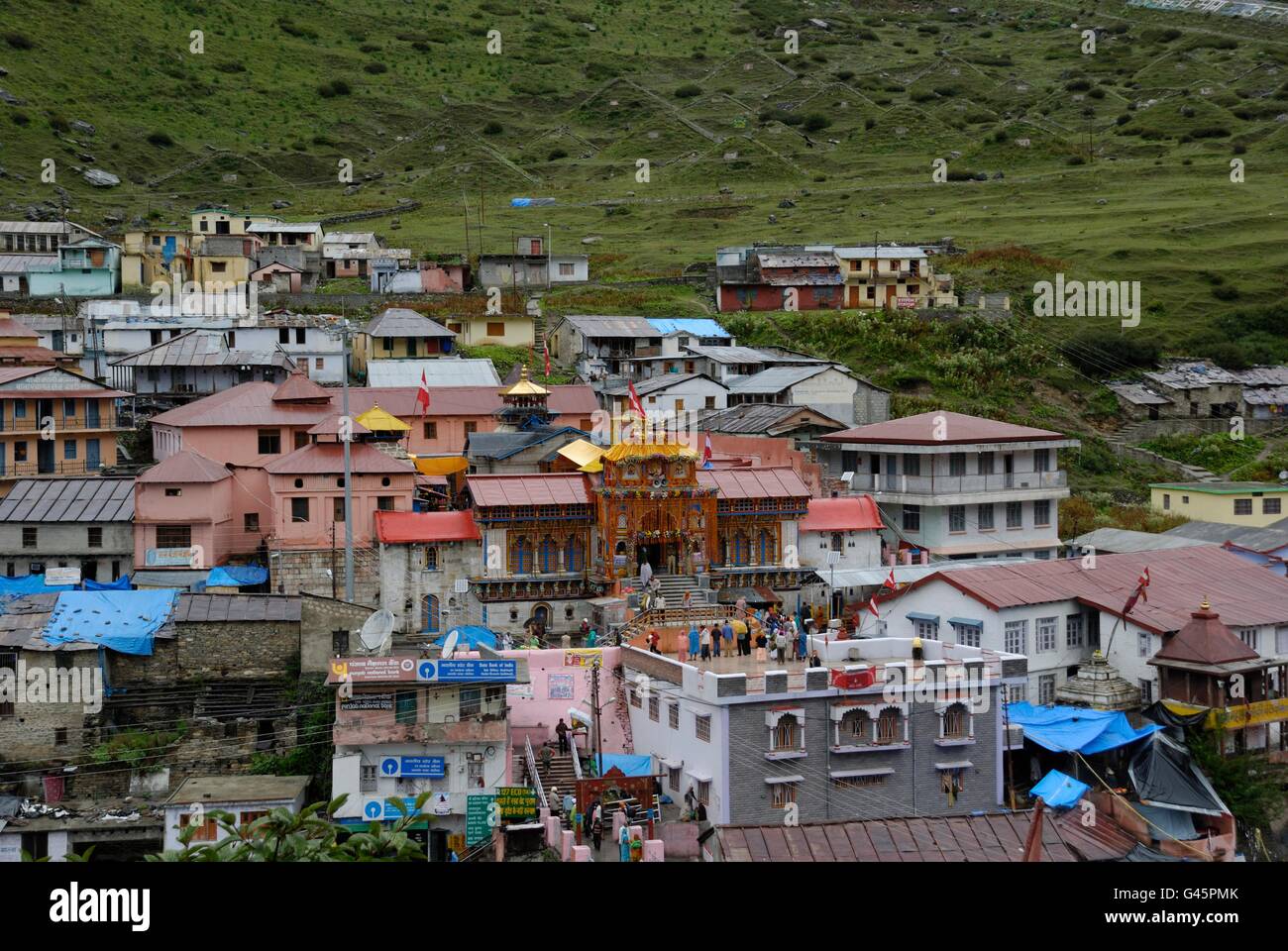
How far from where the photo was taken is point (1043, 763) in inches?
1638

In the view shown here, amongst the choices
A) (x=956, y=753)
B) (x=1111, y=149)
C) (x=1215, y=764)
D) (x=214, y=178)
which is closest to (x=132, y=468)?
(x=956, y=753)

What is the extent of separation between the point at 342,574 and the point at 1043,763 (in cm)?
2406

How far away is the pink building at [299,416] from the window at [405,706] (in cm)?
2201

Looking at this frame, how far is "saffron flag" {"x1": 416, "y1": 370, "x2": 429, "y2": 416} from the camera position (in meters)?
62.5

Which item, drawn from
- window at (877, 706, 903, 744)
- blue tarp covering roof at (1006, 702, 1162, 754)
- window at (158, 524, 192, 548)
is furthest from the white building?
window at (158, 524, 192, 548)

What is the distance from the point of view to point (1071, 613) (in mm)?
47094

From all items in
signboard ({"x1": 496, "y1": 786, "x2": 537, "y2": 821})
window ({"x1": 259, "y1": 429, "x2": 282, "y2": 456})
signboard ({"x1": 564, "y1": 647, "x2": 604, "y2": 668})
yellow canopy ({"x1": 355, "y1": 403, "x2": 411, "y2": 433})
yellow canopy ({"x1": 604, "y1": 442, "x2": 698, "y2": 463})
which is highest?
yellow canopy ({"x1": 355, "y1": 403, "x2": 411, "y2": 433})

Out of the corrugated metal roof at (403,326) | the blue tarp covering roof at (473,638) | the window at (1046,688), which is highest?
the corrugated metal roof at (403,326)

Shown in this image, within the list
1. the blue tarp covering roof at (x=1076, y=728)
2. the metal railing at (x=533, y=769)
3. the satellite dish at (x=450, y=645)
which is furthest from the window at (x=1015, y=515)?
the satellite dish at (x=450, y=645)

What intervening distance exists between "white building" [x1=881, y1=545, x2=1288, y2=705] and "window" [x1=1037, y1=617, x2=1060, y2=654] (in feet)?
0.10

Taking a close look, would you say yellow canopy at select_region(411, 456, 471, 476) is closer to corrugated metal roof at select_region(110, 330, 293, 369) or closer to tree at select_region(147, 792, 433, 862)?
corrugated metal roof at select_region(110, 330, 293, 369)

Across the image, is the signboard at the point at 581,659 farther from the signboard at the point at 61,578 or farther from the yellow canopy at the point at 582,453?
the signboard at the point at 61,578

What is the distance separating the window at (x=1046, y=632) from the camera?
46.6 metres

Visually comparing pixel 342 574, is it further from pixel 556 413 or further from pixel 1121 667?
pixel 1121 667
